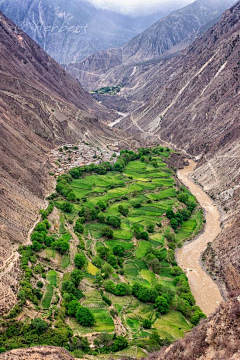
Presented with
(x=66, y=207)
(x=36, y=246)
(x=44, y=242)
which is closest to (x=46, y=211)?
(x=66, y=207)

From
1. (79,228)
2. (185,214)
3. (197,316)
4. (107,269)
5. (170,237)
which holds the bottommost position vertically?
(197,316)

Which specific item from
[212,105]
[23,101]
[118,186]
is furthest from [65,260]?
[212,105]

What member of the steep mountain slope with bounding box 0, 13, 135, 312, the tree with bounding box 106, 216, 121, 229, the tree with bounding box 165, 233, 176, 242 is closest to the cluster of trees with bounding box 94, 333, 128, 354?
the steep mountain slope with bounding box 0, 13, 135, 312

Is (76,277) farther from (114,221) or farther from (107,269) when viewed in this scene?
(114,221)

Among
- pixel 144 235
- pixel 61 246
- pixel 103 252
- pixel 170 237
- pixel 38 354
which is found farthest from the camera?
pixel 170 237

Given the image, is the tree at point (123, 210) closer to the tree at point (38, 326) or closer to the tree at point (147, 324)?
the tree at point (147, 324)

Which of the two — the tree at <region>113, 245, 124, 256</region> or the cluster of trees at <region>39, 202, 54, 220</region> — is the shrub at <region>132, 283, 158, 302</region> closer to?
the tree at <region>113, 245, 124, 256</region>
